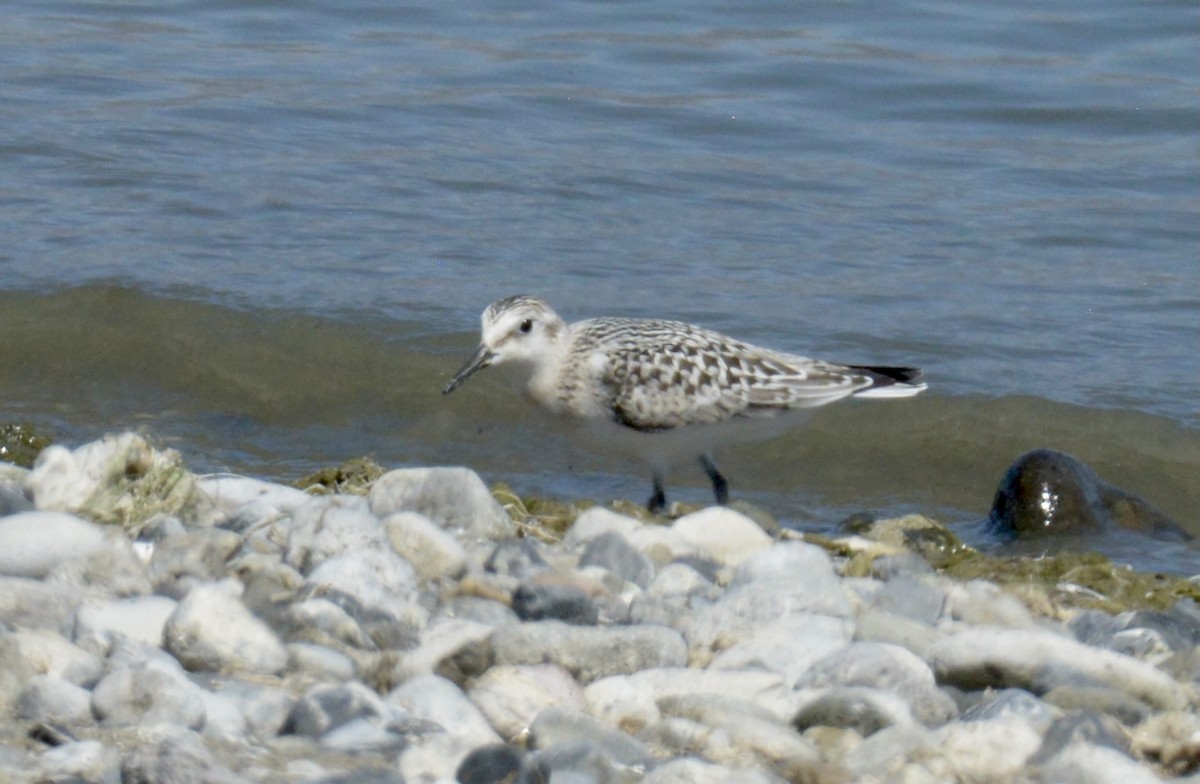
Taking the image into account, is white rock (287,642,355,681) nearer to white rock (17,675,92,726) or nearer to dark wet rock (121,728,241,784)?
white rock (17,675,92,726)

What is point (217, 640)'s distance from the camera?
4184 mm

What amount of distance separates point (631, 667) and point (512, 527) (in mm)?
1426

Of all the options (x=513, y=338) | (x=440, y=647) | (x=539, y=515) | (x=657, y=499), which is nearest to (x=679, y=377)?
(x=657, y=499)

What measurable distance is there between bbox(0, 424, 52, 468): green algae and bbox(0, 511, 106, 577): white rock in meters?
2.82

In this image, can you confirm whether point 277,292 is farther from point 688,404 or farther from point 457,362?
point 688,404

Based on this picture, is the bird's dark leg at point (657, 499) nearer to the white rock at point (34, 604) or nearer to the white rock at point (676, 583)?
the white rock at point (676, 583)

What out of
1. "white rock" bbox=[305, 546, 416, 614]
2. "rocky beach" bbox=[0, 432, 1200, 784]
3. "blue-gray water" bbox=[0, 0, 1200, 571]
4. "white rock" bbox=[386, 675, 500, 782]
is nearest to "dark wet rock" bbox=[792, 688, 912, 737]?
"rocky beach" bbox=[0, 432, 1200, 784]

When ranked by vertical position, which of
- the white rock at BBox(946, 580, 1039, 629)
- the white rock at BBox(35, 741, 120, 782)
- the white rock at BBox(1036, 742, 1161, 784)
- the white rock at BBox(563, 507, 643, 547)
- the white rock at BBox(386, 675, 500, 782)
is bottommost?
the white rock at BBox(563, 507, 643, 547)

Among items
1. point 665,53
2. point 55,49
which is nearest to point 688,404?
point 665,53

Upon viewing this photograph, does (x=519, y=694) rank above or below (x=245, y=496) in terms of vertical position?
above

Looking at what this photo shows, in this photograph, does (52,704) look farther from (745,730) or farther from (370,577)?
(745,730)

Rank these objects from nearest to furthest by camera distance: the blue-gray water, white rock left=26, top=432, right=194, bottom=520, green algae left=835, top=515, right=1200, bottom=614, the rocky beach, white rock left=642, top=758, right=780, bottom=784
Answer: white rock left=642, top=758, right=780, bottom=784, the rocky beach, white rock left=26, top=432, right=194, bottom=520, green algae left=835, top=515, right=1200, bottom=614, the blue-gray water

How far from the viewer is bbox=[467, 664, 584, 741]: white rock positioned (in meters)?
4.01

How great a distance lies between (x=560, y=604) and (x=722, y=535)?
116 centimetres
